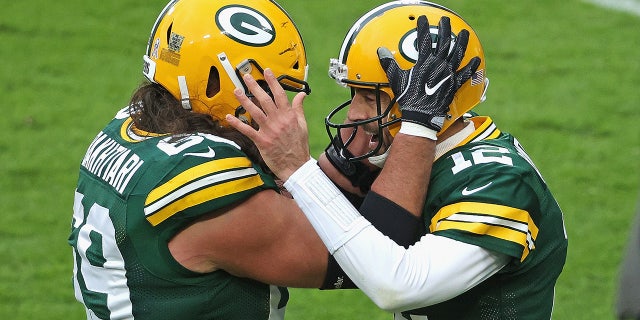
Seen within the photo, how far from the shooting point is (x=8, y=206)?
7297 mm

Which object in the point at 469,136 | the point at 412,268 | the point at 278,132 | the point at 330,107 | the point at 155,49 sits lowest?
the point at 330,107

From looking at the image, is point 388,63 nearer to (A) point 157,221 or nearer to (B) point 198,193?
(B) point 198,193

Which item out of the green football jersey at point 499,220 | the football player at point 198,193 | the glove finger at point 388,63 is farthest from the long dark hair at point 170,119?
the green football jersey at point 499,220

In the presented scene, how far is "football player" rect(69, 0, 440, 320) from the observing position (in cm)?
348

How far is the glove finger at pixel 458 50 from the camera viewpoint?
3.64m

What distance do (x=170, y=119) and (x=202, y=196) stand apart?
20.6 inches

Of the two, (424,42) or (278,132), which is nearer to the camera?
(278,132)

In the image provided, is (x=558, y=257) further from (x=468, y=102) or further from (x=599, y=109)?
(x=599, y=109)

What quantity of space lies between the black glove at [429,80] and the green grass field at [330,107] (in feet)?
9.12

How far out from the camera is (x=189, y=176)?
346 cm

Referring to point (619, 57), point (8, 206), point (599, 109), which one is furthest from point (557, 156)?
point (8, 206)

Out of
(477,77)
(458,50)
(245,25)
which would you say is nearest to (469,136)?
(477,77)

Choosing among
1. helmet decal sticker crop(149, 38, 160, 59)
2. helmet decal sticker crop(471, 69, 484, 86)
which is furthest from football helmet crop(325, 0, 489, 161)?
helmet decal sticker crop(149, 38, 160, 59)

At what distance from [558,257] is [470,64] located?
2.37ft
